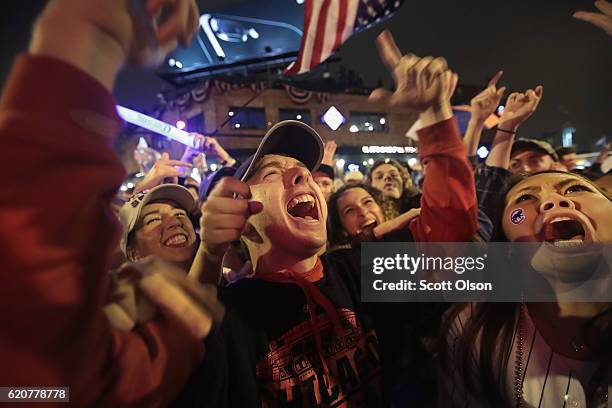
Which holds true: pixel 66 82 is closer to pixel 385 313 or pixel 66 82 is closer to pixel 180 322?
pixel 180 322

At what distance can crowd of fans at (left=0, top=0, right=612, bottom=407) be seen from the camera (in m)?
0.67

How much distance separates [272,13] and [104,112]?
101 inches

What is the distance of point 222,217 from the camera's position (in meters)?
1.12

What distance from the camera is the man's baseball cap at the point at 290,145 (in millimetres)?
1445

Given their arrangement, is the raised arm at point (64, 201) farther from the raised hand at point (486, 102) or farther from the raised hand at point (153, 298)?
the raised hand at point (486, 102)

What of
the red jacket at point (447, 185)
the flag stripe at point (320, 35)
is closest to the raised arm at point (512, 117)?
the red jacket at point (447, 185)

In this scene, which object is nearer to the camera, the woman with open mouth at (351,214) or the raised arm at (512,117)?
the raised arm at (512,117)

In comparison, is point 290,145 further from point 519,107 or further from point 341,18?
point 519,107

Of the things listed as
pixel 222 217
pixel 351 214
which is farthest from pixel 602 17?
pixel 222 217

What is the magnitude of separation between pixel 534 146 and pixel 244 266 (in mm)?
2912

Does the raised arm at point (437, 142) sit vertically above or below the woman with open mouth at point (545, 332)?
above

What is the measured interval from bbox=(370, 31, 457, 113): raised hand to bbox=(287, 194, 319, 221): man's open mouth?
0.51 m

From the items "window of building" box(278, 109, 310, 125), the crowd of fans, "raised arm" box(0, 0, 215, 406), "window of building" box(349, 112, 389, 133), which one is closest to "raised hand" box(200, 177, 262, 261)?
the crowd of fans

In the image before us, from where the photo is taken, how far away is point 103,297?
2.55 ft
